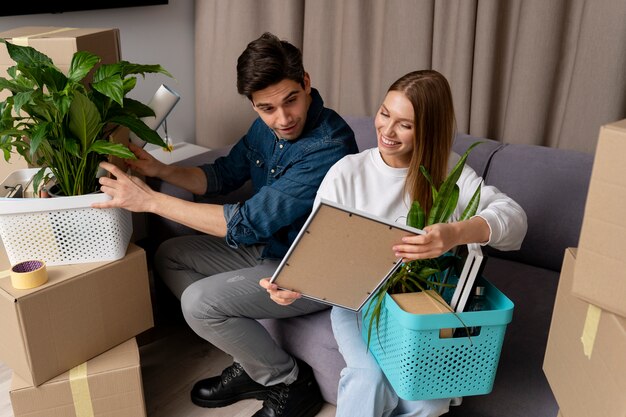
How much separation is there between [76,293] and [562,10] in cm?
172

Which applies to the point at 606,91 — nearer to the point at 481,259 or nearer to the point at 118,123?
the point at 481,259

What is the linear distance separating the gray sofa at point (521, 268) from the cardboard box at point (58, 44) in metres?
0.44

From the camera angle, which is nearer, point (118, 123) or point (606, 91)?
point (118, 123)

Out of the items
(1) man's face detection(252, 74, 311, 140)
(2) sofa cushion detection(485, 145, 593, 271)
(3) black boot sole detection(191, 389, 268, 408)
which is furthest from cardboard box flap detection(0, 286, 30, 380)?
(2) sofa cushion detection(485, 145, 593, 271)

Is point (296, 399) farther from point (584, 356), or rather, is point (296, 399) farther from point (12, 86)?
point (12, 86)

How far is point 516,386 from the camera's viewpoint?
1428 mm

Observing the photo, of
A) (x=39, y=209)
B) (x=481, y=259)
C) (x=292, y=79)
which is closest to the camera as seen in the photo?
(x=481, y=259)

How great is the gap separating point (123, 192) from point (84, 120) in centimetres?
20

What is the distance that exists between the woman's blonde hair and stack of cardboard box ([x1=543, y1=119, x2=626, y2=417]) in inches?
15.8

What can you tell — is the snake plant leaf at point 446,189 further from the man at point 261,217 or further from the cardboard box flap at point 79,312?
the cardboard box flap at point 79,312

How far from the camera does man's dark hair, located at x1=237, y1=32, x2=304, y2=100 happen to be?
58.3 inches

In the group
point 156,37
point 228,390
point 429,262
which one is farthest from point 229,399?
point 156,37

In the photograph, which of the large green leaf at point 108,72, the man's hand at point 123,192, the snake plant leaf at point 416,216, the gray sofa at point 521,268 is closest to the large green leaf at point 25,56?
the large green leaf at point 108,72

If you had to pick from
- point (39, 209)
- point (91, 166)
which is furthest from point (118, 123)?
point (39, 209)
